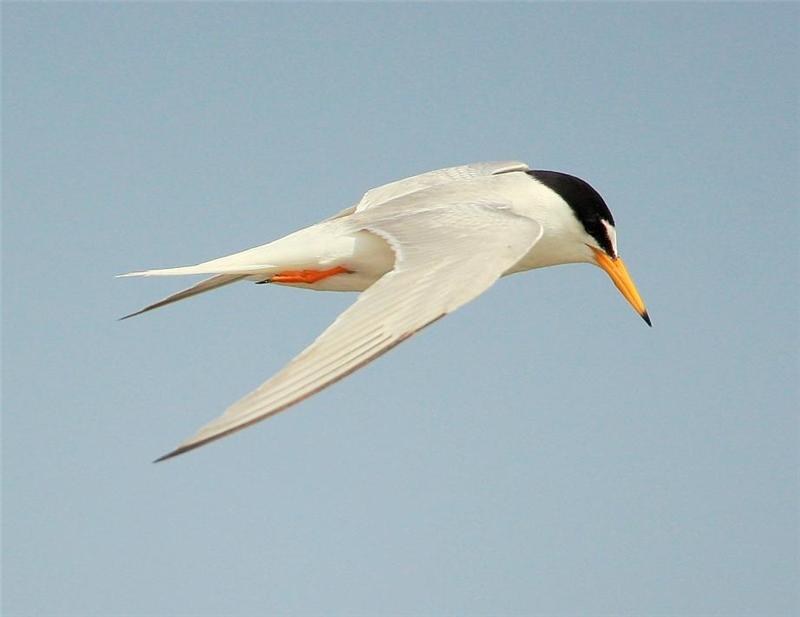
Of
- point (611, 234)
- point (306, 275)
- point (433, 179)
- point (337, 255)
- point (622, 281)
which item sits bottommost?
point (622, 281)

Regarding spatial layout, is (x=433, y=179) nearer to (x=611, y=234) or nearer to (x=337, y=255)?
(x=611, y=234)

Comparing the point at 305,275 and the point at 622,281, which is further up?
the point at 305,275

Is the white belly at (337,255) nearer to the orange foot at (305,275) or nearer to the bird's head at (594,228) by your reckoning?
the orange foot at (305,275)

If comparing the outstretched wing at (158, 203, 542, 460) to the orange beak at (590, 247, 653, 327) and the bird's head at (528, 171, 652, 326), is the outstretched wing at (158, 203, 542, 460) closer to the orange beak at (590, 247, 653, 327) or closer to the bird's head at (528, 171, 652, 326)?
the bird's head at (528, 171, 652, 326)

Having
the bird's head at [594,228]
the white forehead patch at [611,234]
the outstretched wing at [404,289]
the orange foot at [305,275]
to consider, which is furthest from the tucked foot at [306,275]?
the white forehead patch at [611,234]

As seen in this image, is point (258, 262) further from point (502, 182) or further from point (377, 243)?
point (502, 182)

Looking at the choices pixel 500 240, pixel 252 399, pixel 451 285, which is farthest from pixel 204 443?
pixel 500 240

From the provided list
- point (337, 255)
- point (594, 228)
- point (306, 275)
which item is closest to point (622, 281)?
point (594, 228)
